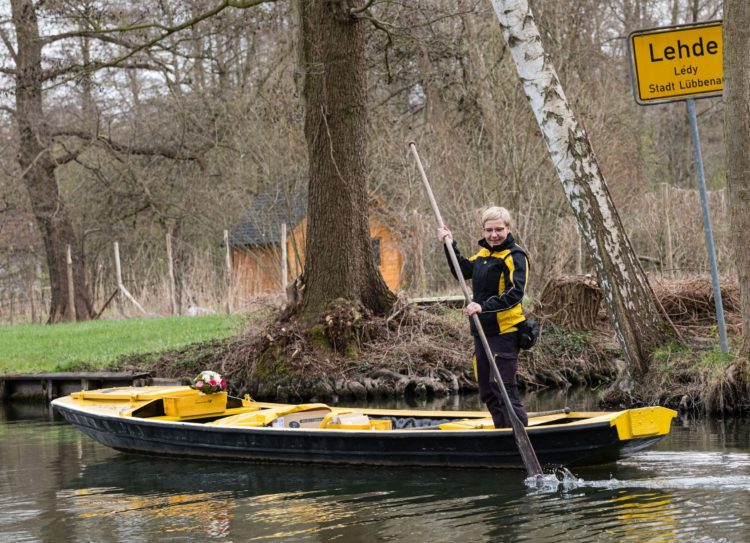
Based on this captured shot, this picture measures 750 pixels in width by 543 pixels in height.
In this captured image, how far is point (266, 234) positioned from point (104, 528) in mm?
16762

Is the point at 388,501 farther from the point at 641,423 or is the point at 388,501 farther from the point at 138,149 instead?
the point at 138,149

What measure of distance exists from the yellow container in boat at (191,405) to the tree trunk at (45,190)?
14.6 m

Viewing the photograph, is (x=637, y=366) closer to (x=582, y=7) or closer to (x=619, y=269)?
(x=619, y=269)

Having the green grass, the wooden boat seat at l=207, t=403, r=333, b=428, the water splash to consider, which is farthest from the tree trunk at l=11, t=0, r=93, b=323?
the water splash

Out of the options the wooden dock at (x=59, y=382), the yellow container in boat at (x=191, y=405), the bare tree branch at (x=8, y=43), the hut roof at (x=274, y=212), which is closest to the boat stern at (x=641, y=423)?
the yellow container in boat at (x=191, y=405)

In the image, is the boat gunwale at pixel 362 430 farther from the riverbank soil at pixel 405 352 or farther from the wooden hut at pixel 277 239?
the wooden hut at pixel 277 239

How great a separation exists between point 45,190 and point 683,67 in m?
19.4

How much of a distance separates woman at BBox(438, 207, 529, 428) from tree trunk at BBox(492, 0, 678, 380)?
3204 mm

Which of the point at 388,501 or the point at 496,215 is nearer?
the point at 388,501

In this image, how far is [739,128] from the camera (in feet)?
36.1

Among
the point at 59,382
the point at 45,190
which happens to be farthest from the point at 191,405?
the point at 45,190

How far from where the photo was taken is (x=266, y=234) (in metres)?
24.7

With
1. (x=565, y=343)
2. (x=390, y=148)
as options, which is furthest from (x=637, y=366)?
(x=390, y=148)

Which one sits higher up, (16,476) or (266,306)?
(266,306)
